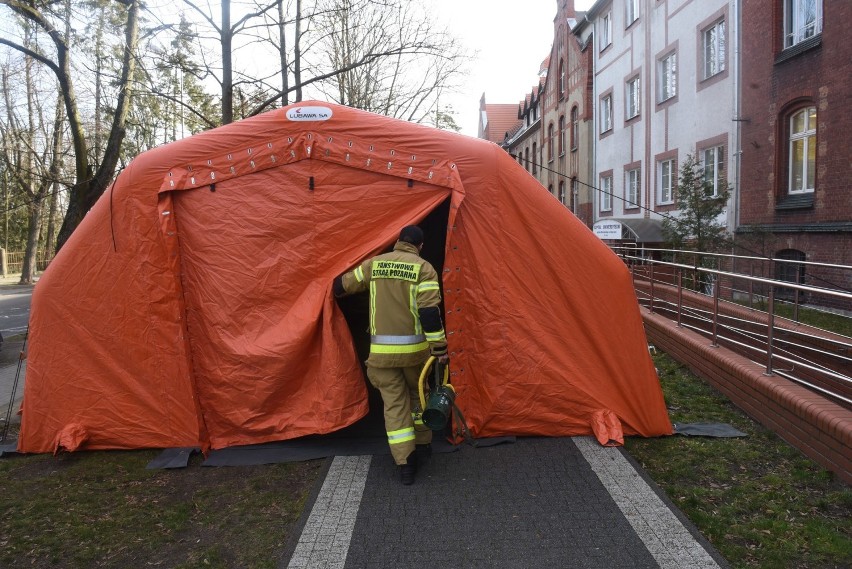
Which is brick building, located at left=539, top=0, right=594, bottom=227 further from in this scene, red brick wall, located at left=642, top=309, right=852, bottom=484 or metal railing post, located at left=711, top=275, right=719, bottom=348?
red brick wall, located at left=642, top=309, right=852, bottom=484

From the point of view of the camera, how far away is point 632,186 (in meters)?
24.1

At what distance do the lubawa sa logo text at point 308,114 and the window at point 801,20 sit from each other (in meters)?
11.7

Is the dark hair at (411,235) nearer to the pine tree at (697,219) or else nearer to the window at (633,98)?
the pine tree at (697,219)

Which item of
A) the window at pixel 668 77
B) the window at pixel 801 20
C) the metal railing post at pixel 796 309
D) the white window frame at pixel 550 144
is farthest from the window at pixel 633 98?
the metal railing post at pixel 796 309

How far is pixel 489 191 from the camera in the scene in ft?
18.4

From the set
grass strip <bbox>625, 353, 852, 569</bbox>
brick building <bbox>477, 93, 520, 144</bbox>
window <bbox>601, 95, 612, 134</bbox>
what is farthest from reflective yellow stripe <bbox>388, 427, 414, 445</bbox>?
brick building <bbox>477, 93, 520, 144</bbox>

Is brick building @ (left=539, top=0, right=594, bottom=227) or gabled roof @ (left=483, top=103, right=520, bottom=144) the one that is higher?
gabled roof @ (left=483, top=103, right=520, bottom=144)

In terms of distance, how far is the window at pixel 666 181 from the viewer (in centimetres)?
2050

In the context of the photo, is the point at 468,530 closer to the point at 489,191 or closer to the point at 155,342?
the point at 489,191

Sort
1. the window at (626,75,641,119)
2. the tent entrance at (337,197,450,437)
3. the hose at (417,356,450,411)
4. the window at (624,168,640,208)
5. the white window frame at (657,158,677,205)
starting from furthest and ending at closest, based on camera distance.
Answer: the window at (624,168,640,208)
the window at (626,75,641,119)
the white window frame at (657,158,677,205)
the tent entrance at (337,197,450,437)
the hose at (417,356,450,411)

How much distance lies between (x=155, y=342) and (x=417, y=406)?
7.45ft

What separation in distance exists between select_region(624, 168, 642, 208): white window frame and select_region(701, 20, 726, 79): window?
5.52 m

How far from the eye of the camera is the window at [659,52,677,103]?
19969 mm

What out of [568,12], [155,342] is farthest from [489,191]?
[568,12]
